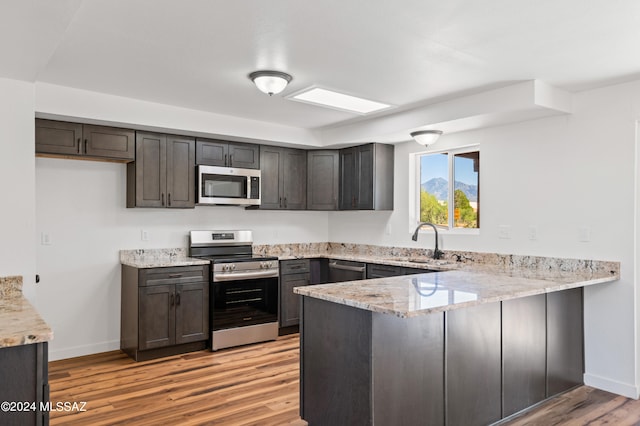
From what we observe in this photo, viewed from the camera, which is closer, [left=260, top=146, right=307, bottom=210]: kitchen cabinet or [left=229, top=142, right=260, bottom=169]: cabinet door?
[left=229, top=142, right=260, bottom=169]: cabinet door

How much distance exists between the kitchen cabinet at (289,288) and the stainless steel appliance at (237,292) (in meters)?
0.15

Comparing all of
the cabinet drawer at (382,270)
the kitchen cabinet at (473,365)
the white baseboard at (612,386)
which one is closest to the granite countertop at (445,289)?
the kitchen cabinet at (473,365)

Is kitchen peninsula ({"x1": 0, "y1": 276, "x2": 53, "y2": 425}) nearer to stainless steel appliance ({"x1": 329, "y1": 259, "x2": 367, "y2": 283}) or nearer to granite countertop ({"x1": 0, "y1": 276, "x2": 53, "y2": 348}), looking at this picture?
granite countertop ({"x1": 0, "y1": 276, "x2": 53, "y2": 348})

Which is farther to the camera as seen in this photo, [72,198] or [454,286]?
[72,198]

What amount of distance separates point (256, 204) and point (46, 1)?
342cm

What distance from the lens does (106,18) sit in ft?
8.04

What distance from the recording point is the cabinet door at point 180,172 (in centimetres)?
462

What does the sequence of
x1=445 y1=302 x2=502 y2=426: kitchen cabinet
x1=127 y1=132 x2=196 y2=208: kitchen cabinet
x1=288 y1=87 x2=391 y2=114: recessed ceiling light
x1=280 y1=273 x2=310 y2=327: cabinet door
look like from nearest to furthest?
1. x1=445 y1=302 x2=502 y2=426: kitchen cabinet
2. x1=288 y1=87 x2=391 y2=114: recessed ceiling light
3. x1=127 y1=132 x2=196 y2=208: kitchen cabinet
4. x1=280 y1=273 x2=310 y2=327: cabinet door

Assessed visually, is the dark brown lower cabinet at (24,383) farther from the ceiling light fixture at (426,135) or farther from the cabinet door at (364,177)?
the cabinet door at (364,177)

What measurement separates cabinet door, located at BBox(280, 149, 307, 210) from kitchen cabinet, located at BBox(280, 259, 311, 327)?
2.37ft

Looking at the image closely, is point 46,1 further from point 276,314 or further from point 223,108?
point 276,314

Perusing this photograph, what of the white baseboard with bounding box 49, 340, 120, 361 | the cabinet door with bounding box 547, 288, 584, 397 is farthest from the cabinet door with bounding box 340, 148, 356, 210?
the white baseboard with bounding box 49, 340, 120, 361

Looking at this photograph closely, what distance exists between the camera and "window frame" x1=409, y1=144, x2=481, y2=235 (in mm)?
4730

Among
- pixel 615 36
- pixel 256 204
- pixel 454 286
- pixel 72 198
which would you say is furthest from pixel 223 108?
pixel 615 36
